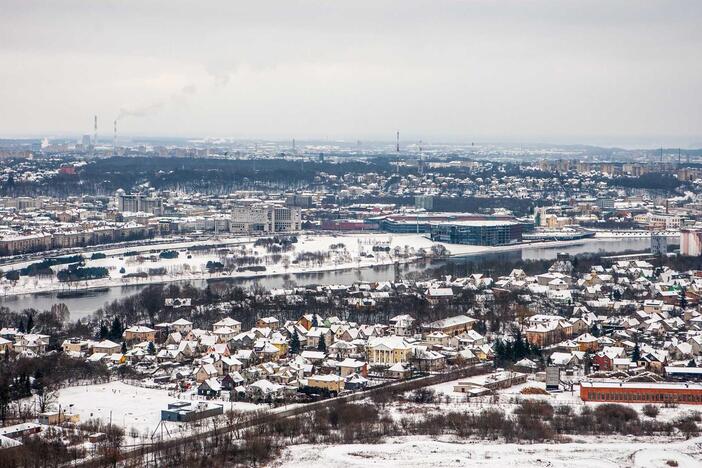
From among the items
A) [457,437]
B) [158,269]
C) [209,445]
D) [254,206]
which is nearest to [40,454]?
[209,445]

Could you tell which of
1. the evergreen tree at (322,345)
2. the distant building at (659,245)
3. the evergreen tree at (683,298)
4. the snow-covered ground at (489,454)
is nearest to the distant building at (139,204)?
the distant building at (659,245)

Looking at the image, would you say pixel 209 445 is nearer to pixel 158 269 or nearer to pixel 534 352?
pixel 534 352

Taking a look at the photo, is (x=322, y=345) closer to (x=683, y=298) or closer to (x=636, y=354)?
(x=636, y=354)

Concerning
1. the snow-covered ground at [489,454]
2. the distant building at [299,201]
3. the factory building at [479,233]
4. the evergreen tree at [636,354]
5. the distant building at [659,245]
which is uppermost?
the evergreen tree at [636,354]

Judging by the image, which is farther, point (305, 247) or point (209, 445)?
point (305, 247)

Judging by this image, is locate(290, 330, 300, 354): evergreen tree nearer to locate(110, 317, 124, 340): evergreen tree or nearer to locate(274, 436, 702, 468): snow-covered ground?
locate(110, 317, 124, 340): evergreen tree

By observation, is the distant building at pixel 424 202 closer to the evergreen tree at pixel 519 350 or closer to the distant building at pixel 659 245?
the distant building at pixel 659 245
